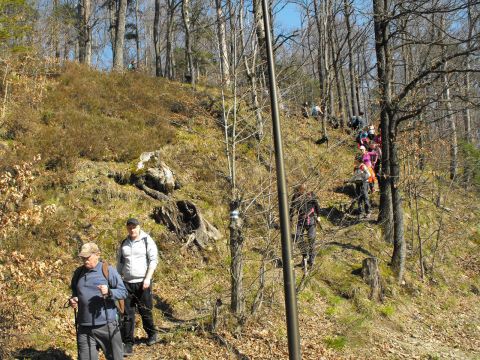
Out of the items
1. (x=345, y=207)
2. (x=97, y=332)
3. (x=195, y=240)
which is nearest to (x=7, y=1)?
(x=195, y=240)

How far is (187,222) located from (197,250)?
740 millimetres

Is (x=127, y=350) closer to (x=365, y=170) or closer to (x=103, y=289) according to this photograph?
(x=103, y=289)

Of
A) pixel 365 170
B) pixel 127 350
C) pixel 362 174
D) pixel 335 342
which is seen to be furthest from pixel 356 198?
pixel 127 350

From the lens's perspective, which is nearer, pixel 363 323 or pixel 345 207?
pixel 363 323

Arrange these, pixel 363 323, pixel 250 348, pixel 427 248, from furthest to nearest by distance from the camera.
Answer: pixel 427 248, pixel 363 323, pixel 250 348

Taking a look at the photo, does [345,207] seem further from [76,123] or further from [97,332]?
[97,332]

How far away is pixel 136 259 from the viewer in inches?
228

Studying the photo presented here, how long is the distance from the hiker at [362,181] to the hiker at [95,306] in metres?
7.90

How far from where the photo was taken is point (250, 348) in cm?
673

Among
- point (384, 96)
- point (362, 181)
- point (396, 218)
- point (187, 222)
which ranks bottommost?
point (396, 218)

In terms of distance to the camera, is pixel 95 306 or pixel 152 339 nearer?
pixel 95 306

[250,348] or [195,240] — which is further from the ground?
[195,240]

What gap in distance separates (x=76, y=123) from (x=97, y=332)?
7.71 meters

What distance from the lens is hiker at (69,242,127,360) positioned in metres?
4.57
